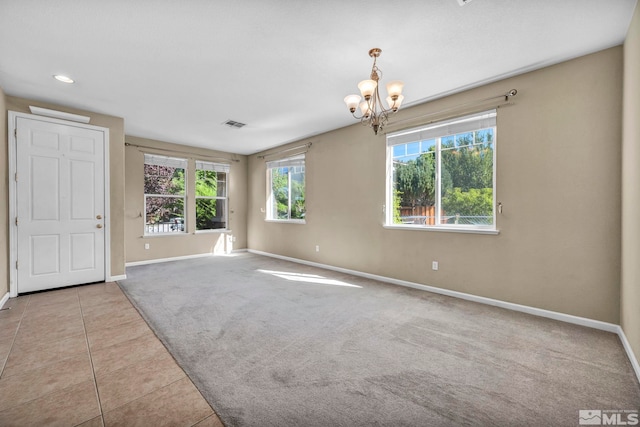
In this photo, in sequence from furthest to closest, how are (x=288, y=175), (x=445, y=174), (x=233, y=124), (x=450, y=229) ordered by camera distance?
(x=288, y=175)
(x=233, y=124)
(x=445, y=174)
(x=450, y=229)

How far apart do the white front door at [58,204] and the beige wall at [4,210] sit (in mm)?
104

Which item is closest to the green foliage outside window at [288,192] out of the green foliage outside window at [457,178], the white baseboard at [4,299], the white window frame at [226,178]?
the white window frame at [226,178]

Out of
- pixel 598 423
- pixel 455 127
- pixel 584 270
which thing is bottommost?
pixel 598 423

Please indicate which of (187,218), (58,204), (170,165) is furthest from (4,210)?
(187,218)

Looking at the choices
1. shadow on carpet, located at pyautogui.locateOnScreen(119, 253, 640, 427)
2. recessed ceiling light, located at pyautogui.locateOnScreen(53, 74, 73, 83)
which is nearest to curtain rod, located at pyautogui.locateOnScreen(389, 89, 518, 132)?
shadow on carpet, located at pyautogui.locateOnScreen(119, 253, 640, 427)

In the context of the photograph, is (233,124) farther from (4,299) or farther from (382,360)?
(382,360)

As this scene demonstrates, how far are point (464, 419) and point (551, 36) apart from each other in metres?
3.03

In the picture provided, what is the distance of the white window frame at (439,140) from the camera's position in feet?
10.8

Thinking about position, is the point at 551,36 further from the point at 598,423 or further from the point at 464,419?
the point at 464,419

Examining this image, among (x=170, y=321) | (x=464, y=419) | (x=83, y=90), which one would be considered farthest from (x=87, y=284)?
(x=464, y=419)

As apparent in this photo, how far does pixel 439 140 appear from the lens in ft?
12.4

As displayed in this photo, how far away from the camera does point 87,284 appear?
13.6 feet

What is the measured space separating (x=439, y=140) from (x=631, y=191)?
77.7 inches

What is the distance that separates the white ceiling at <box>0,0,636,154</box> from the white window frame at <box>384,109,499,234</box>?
394 mm
